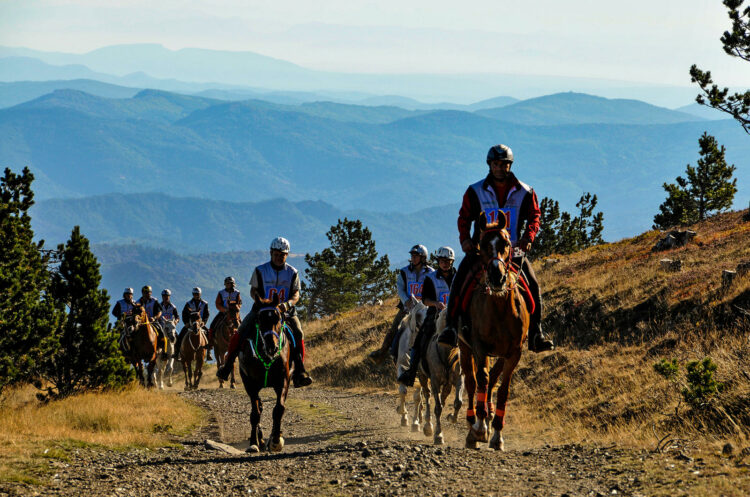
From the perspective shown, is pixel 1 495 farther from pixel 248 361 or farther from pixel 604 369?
pixel 604 369

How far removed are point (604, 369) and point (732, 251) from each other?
12.0 m

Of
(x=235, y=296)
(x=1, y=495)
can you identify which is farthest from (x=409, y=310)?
(x=235, y=296)

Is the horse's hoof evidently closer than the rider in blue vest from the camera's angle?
Yes

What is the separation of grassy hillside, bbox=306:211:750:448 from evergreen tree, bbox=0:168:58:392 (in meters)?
11.1

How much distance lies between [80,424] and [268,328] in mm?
5706

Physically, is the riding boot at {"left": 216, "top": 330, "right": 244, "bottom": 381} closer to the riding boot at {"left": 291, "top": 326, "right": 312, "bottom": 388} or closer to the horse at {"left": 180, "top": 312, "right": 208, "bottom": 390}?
the riding boot at {"left": 291, "top": 326, "right": 312, "bottom": 388}

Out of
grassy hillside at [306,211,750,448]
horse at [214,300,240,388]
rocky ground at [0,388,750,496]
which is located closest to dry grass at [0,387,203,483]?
rocky ground at [0,388,750,496]

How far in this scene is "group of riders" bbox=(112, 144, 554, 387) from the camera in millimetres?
11461

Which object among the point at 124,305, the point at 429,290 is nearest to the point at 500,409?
the point at 429,290

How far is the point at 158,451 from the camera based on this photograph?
13.4 meters

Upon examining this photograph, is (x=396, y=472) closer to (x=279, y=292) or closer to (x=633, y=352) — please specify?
(x=279, y=292)

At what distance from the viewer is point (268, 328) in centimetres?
1304

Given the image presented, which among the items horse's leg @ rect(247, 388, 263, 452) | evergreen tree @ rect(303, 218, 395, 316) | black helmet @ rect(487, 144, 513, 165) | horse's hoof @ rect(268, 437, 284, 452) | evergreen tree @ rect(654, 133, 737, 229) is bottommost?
horse's hoof @ rect(268, 437, 284, 452)

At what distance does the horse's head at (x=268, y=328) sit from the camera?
13.0m
